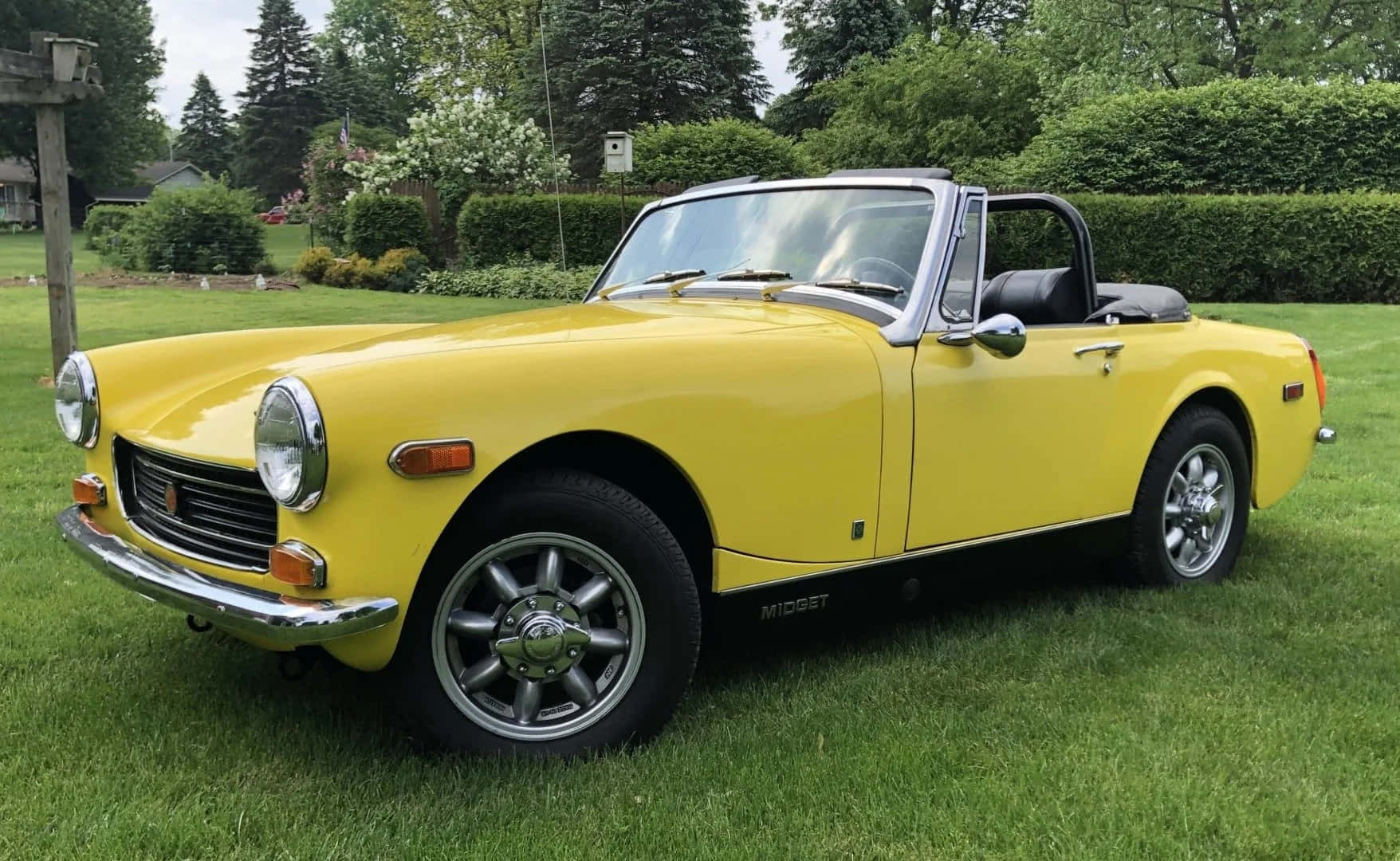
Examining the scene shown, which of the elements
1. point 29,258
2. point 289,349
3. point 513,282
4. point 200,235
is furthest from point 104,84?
point 289,349

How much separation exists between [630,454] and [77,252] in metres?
33.9

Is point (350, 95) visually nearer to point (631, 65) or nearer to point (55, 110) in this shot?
point (631, 65)

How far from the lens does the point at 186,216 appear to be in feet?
73.4

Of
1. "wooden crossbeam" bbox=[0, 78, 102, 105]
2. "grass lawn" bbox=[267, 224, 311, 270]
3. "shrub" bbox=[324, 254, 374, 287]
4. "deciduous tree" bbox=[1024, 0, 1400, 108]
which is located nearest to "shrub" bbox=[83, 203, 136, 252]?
"grass lawn" bbox=[267, 224, 311, 270]

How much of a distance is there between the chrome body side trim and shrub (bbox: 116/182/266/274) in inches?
844

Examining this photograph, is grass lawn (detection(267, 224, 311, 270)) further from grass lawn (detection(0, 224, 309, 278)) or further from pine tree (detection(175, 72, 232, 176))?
pine tree (detection(175, 72, 232, 176))

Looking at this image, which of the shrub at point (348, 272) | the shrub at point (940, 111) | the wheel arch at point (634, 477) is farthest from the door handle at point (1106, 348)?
the shrub at point (940, 111)

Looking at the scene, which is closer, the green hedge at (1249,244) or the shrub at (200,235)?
the green hedge at (1249,244)

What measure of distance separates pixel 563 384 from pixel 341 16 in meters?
70.4

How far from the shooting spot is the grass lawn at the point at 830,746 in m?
2.27

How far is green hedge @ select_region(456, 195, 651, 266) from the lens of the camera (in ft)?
64.1

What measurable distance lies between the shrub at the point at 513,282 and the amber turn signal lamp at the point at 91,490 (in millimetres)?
13368

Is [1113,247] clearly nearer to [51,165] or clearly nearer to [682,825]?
[51,165]

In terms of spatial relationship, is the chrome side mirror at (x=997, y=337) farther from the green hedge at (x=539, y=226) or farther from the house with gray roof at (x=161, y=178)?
the house with gray roof at (x=161, y=178)
